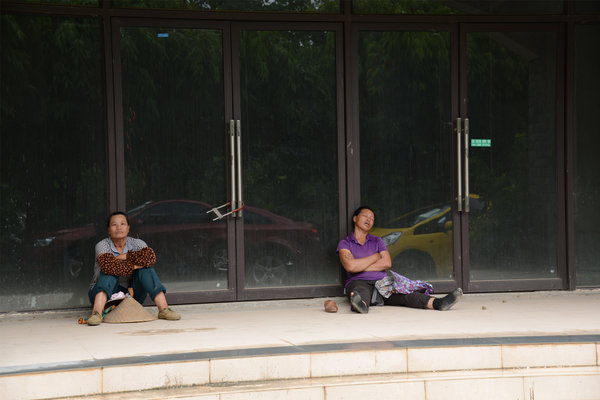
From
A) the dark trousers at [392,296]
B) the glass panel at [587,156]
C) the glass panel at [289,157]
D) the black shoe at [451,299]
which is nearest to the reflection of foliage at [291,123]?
the glass panel at [289,157]

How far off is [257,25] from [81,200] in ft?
7.11

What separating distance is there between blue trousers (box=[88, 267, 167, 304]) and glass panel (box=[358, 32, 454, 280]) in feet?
6.82

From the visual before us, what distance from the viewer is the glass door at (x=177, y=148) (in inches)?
275

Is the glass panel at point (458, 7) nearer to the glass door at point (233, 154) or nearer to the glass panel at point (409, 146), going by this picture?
the glass panel at point (409, 146)

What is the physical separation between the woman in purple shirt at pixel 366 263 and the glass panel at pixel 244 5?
1845 millimetres

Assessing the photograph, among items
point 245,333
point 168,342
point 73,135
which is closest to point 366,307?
point 245,333

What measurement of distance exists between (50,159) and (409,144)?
3.19 m

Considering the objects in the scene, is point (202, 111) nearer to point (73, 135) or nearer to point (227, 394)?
point (73, 135)

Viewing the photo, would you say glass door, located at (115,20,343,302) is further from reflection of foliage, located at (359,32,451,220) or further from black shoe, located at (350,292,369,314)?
black shoe, located at (350,292,369,314)

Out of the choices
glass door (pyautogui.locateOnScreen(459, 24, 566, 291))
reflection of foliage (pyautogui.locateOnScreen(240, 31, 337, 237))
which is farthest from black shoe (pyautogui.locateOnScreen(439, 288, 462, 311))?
reflection of foliage (pyautogui.locateOnScreen(240, 31, 337, 237))

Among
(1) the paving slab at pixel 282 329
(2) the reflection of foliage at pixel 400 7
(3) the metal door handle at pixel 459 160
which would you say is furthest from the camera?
(3) the metal door handle at pixel 459 160

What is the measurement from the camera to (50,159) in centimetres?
684

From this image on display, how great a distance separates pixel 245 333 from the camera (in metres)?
5.71

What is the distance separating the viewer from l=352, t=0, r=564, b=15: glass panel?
24.1ft
